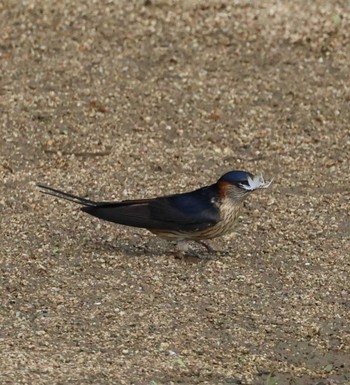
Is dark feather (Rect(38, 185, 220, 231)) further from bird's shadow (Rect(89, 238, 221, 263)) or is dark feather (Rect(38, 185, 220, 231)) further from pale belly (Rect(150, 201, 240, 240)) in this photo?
bird's shadow (Rect(89, 238, 221, 263))

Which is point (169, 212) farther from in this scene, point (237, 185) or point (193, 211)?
point (237, 185)

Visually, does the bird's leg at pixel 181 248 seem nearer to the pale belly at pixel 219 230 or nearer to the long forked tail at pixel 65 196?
the pale belly at pixel 219 230

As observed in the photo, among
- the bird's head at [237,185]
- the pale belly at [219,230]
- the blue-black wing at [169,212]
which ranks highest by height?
the bird's head at [237,185]

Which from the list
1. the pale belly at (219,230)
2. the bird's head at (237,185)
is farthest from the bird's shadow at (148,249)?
the bird's head at (237,185)

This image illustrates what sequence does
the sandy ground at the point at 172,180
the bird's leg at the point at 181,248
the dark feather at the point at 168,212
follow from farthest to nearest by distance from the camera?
the bird's leg at the point at 181,248 → the dark feather at the point at 168,212 → the sandy ground at the point at 172,180

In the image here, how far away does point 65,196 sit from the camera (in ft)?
26.6

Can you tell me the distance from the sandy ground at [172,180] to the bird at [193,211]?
9.0 inches

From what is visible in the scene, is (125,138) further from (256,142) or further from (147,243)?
(147,243)

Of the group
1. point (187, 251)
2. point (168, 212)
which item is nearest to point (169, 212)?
point (168, 212)

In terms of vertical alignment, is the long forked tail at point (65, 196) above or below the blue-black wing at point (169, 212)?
above

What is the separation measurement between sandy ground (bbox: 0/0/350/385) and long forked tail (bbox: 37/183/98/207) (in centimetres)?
8

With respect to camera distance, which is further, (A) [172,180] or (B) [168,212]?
(A) [172,180]

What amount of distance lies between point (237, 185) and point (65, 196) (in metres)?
1.40

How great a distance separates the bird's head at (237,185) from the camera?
7.19 metres
